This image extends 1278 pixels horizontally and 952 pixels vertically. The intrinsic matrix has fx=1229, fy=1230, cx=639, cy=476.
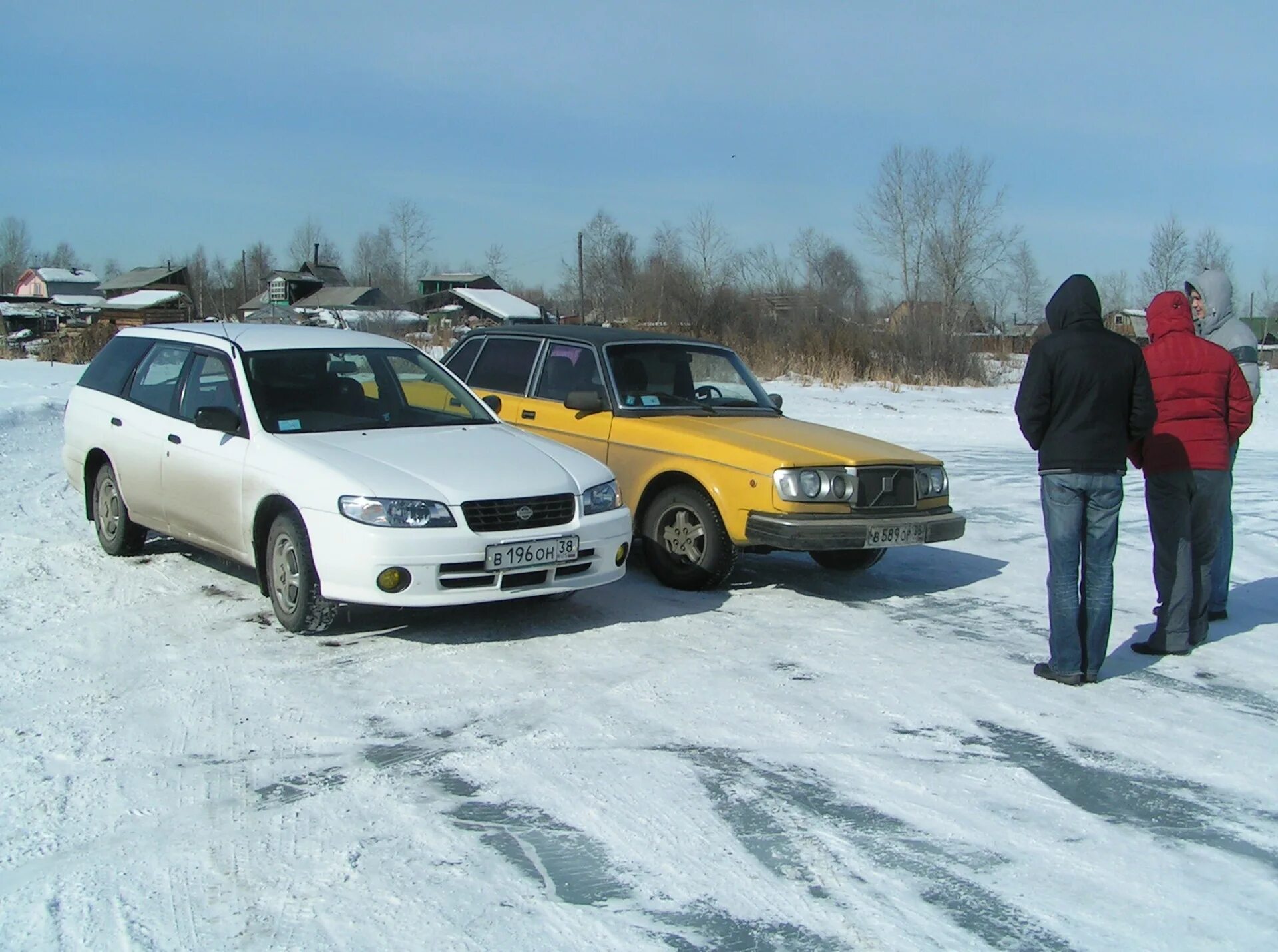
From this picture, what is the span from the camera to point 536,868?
3797 mm

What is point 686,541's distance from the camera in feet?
25.3

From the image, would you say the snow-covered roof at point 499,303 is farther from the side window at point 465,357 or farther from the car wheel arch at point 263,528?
the car wheel arch at point 263,528

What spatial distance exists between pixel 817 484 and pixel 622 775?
3.13 meters

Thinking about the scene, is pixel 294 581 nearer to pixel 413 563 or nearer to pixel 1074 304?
pixel 413 563

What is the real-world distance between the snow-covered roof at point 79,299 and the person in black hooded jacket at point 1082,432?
318ft

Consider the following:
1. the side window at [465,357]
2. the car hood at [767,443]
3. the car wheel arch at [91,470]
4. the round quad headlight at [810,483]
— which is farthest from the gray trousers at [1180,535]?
the car wheel arch at [91,470]

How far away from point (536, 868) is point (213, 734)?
1792 millimetres

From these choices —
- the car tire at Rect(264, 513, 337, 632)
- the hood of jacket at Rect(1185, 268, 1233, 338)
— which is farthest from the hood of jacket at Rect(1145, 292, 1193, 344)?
the car tire at Rect(264, 513, 337, 632)

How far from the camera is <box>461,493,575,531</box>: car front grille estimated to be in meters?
6.21

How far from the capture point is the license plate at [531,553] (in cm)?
618

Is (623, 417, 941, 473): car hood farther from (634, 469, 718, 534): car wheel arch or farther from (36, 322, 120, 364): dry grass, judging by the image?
(36, 322, 120, 364): dry grass

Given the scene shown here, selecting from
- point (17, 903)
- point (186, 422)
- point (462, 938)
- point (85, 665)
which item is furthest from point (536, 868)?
point (186, 422)

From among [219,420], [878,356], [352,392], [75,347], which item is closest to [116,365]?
[219,420]

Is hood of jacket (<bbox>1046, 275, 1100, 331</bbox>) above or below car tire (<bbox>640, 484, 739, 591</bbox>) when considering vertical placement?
above
